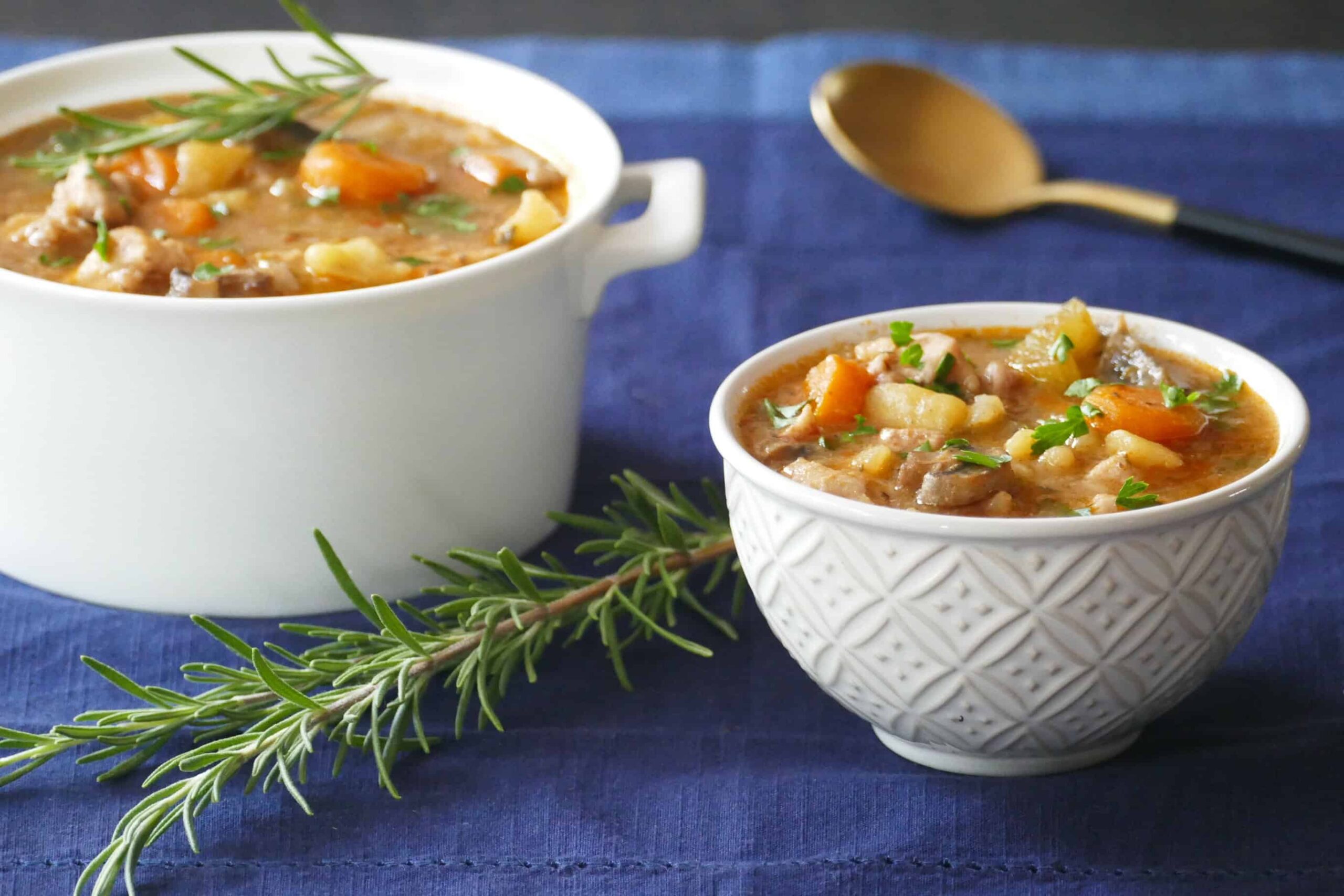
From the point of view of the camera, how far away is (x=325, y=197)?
6.86 ft

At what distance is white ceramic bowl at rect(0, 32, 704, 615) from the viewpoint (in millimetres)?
1736

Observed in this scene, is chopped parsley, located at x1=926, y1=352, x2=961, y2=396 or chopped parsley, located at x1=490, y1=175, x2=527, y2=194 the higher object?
chopped parsley, located at x1=926, y1=352, x2=961, y2=396

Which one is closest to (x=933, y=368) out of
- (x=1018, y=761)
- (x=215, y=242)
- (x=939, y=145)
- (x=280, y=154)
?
(x=1018, y=761)

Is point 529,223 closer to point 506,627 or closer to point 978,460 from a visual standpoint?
point 506,627

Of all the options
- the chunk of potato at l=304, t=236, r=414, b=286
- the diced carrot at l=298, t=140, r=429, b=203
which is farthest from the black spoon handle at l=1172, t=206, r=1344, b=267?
the chunk of potato at l=304, t=236, r=414, b=286

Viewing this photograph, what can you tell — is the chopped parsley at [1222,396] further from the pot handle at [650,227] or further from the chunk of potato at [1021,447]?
the pot handle at [650,227]

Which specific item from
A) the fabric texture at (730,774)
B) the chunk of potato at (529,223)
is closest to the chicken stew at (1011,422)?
the fabric texture at (730,774)

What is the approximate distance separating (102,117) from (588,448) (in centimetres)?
82

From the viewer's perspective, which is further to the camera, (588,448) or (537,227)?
(588,448)

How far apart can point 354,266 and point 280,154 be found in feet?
1.30

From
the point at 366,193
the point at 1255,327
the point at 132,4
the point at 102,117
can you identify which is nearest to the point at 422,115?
the point at 366,193

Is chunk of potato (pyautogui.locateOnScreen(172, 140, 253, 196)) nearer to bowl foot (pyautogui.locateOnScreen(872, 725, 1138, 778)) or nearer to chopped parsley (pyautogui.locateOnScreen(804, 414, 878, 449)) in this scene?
chopped parsley (pyautogui.locateOnScreen(804, 414, 878, 449))

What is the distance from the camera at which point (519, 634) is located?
1.71 meters

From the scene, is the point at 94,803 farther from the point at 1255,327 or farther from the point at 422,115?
the point at 1255,327
